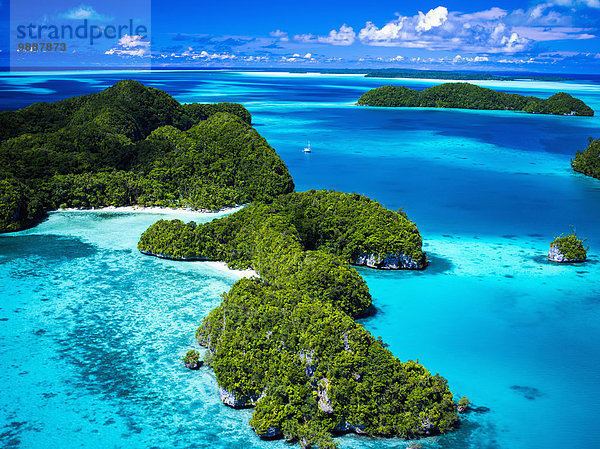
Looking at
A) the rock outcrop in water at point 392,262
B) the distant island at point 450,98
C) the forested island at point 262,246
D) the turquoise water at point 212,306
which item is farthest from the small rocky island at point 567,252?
the distant island at point 450,98

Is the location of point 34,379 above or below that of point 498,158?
below

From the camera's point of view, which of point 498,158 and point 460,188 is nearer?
point 460,188

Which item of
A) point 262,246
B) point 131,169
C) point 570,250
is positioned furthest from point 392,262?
point 131,169

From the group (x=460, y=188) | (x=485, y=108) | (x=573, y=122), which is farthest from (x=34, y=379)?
(x=485, y=108)

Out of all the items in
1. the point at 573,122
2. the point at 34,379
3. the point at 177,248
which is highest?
the point at 573,122

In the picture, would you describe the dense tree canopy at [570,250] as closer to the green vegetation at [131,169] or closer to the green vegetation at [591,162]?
the green vegetation at [131,169]

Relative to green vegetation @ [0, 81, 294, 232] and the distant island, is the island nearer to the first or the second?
green vegetation @ [0, 81, 294, 232]

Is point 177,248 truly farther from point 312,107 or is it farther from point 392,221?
point 312,107

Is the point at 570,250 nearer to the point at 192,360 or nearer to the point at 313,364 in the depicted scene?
the point at 313,364
